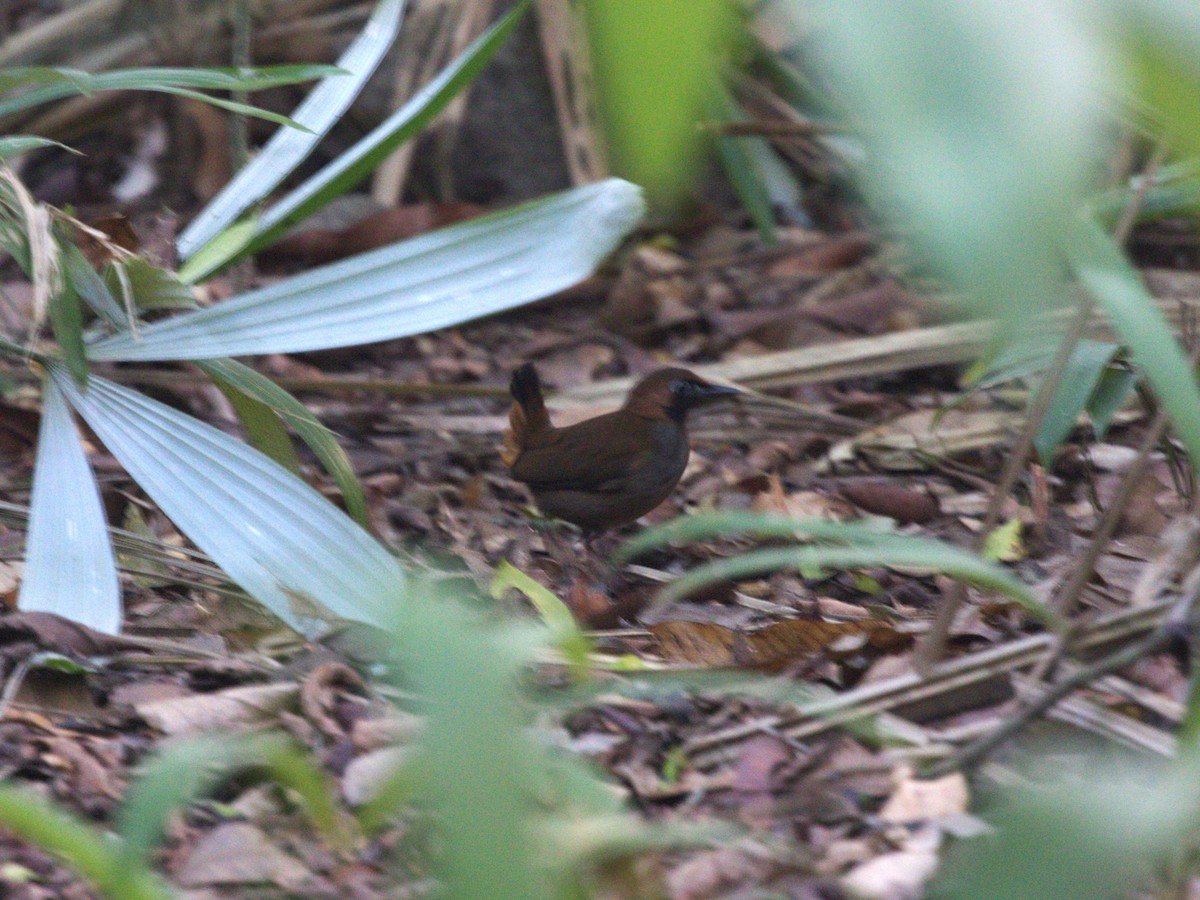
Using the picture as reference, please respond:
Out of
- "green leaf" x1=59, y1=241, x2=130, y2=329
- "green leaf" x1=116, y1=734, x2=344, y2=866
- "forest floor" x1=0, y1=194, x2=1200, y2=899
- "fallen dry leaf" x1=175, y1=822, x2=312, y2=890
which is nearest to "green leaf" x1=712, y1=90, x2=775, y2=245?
"forest floor" x1=0, y1=194, x2=1200, y2=899

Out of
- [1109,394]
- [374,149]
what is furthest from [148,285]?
[1109,394]

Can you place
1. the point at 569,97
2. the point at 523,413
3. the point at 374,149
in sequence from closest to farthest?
the point at 374,149, the point at 523,413, the point at 569,97


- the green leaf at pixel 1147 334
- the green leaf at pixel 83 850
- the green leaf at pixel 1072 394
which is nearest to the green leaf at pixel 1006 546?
the green leaf at pixel 1072 394

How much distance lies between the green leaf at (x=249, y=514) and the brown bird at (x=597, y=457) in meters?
1.13

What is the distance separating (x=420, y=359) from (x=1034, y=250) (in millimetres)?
4641

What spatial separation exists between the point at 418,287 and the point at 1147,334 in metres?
1.91

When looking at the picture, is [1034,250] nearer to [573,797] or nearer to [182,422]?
[573,797]

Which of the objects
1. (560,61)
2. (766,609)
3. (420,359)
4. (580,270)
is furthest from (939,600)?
(560,61)

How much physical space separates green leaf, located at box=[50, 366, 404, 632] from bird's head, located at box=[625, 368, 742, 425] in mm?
1419

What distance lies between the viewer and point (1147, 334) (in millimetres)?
1553

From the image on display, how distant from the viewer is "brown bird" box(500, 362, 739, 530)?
3.79m

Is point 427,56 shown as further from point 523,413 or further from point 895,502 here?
point 895,502

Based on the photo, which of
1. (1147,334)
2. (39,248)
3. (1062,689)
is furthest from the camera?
(39,248)

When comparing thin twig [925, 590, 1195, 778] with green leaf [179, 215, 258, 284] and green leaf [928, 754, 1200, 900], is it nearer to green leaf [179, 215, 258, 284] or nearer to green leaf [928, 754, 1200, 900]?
green leaf [928, 754, 1200, 900]
